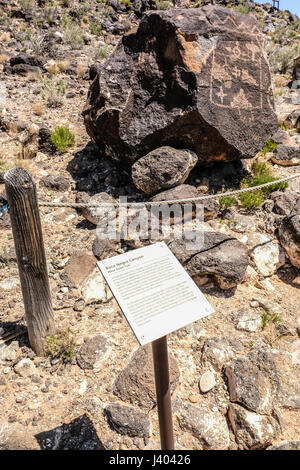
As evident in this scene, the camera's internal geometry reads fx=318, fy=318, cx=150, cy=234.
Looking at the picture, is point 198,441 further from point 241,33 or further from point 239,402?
point 241,33

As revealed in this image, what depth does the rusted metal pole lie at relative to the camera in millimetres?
1554

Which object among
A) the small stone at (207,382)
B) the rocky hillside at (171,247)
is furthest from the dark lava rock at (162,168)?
the small stone at (207,382)

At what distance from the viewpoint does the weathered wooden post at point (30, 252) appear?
203cm

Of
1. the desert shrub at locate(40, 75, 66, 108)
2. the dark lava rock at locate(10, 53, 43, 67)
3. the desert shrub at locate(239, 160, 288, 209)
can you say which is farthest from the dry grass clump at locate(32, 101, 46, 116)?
the desert shrub at locate(239, 160, 288, 209)

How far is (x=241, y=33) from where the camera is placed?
13.5 ft

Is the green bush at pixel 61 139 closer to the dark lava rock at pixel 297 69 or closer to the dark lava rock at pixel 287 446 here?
the dark lava rock at pixel 287 446

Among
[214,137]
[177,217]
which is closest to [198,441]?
[177,217]

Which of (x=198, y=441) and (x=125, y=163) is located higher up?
(x=125, y=163)

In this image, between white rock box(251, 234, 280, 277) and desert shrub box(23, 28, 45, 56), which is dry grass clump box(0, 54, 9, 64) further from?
white rock box(251, 234, 280, 277)

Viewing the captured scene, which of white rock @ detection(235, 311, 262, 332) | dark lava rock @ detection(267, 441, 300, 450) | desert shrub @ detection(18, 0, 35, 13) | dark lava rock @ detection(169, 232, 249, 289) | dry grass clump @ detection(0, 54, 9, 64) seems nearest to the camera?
dark lava rock @ detection(267, 441, 300, 450)

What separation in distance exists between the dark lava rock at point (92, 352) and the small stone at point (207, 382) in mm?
796

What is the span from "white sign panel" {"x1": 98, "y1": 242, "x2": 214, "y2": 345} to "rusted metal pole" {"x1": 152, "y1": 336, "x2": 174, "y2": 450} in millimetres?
125
